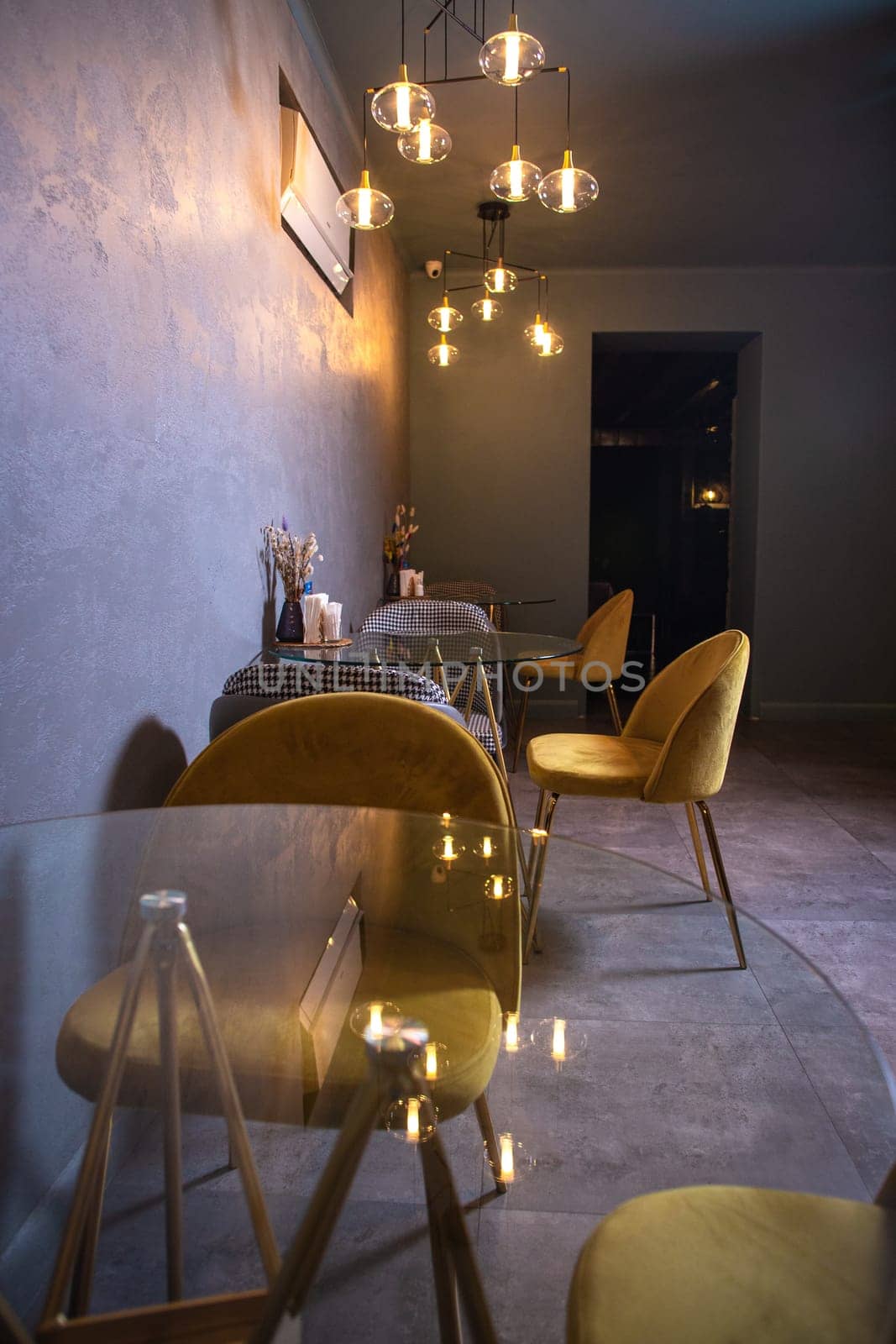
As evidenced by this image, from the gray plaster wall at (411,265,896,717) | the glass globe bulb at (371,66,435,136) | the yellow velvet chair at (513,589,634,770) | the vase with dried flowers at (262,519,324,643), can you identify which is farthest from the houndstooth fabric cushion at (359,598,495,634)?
the gray plaster wall at (411,265,896,717)

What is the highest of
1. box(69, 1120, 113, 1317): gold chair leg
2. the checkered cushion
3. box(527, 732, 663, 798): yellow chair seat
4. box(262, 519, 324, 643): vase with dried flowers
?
box(262, 519, 324, 643): vase with dried flowers

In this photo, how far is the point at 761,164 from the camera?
431 centimetres

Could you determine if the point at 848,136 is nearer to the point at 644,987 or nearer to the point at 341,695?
the point at 341,695

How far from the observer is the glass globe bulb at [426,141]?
2.39 m

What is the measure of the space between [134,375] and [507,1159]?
1542mm

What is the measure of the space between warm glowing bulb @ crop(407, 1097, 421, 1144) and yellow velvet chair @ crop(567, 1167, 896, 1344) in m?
0.15

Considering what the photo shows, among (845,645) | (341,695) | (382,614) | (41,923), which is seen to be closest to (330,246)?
(382,614)

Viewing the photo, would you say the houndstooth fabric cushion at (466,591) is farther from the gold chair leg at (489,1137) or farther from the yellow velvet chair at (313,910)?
the gold chair leg at (489,1137)

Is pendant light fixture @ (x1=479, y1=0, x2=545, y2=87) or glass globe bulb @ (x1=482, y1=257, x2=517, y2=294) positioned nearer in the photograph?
pendant light fixture @ (x1=479, y1=0, x2=545, y2=87)

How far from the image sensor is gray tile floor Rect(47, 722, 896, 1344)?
0.58 m

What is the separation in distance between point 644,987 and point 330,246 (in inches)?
129

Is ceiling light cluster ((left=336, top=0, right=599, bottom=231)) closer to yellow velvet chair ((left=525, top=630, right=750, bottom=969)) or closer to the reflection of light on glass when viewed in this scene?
yellow velvet chair ((left=525, top=630, right=750, bottom=969))

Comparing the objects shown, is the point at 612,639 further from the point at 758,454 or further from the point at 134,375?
the point at 134,375

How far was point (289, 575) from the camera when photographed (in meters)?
2.80
